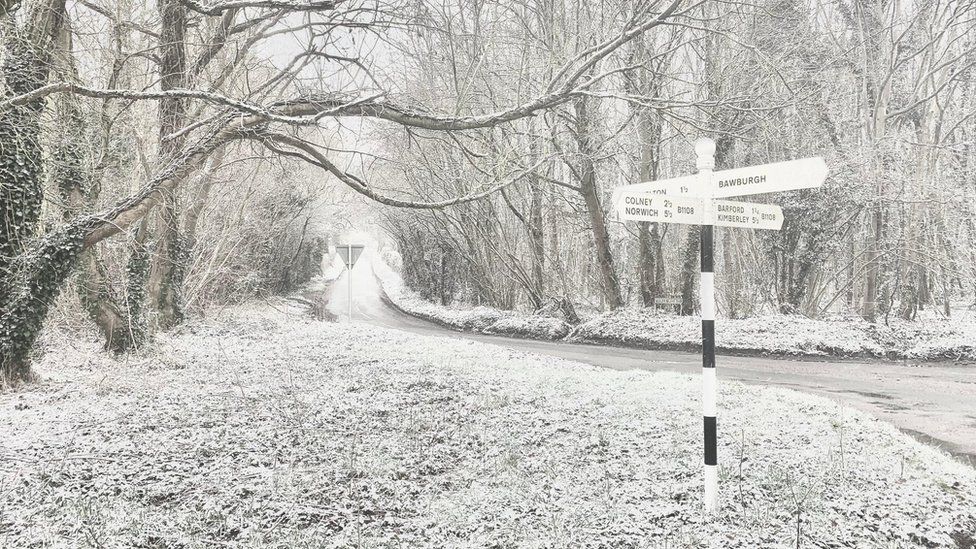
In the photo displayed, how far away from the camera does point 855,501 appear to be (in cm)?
418

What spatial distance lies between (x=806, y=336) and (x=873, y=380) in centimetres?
413

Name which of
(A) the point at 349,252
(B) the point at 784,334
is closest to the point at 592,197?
(B) the point at 784,334

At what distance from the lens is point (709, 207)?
13.3 feet

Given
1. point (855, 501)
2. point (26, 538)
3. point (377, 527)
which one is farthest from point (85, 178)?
point (855, 501)

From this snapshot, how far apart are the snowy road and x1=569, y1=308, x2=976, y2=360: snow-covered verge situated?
1.00 m

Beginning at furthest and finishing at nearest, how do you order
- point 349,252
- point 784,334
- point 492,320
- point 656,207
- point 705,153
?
1. point 349,252
2. point 492,320
3. point 784,334
4. point 705,153
5. point 656,207

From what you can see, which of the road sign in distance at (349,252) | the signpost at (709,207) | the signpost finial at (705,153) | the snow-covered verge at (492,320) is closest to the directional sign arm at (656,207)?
the signpost at (709,207)

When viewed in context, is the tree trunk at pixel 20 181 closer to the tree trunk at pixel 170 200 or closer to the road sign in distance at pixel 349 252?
the tree trunk at pixel 170 200

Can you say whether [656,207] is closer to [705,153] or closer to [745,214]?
[705,153]

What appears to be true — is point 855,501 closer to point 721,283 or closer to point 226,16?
point 226,16

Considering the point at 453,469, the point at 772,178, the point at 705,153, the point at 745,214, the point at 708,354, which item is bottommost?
the point at 453,469

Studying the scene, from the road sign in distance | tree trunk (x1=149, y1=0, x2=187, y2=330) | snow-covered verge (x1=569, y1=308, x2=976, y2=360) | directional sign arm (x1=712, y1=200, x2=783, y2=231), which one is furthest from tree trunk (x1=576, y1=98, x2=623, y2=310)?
directional sign arm (x1=712, y1=200, x2=783, y2=231)

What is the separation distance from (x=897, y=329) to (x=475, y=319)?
14.4 meters

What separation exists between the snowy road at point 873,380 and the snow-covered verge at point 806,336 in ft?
3.28
